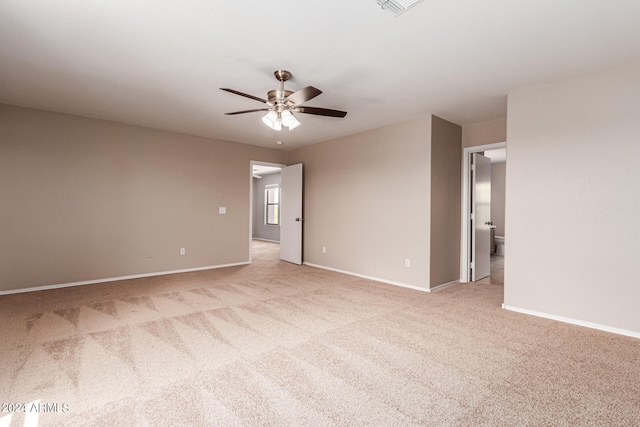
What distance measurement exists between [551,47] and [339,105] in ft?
7.21

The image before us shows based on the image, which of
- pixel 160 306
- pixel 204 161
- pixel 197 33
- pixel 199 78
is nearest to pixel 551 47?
pixel 197 33

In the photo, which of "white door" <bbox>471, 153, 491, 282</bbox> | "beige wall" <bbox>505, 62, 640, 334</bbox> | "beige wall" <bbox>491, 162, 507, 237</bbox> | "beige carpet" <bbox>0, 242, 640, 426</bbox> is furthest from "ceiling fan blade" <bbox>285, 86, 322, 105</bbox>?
"beige wall" <bbox>491, 162, 507, 237</bbox>

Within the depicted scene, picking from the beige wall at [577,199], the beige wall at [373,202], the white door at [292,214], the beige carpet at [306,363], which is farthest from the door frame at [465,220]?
the white door at [292,214]

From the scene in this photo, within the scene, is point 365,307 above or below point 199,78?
below

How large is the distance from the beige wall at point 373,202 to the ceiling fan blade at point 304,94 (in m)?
2.26

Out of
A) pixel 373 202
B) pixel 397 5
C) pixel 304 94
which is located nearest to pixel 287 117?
pixel 304 94

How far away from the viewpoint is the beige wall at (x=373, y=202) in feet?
14.3

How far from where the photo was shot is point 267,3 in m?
2.00

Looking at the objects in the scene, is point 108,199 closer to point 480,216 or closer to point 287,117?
point 287,117

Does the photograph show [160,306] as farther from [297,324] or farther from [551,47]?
[551,47]

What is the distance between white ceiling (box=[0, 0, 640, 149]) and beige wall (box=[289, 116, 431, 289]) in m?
0.82

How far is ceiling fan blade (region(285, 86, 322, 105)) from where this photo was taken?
2549 millimetres

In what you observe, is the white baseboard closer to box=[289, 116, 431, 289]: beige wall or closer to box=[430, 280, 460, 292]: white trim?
box=[430, 280, 460, 292]: white trim

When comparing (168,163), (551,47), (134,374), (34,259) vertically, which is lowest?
(134,374)
